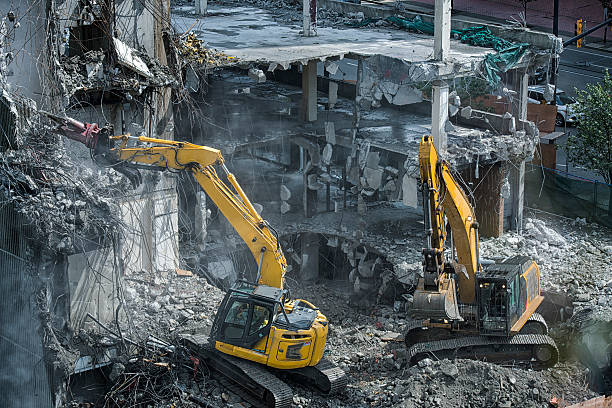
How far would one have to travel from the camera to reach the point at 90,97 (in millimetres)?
20812

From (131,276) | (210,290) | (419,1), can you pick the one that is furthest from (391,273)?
(419,1)

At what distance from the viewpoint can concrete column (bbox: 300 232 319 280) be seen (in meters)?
28.5

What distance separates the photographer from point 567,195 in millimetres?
28953

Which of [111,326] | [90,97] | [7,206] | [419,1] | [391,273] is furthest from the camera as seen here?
[419,1]

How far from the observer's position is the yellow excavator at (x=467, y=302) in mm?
18500

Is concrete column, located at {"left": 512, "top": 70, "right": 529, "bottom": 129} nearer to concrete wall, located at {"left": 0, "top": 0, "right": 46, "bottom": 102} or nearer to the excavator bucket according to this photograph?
the excavator bucket

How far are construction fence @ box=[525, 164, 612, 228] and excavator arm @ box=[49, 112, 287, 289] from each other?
13824 millimetres

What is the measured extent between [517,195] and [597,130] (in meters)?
3.74

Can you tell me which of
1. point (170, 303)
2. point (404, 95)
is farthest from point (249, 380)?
point (404, 95)

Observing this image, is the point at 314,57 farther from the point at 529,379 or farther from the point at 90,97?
the point at 529,379

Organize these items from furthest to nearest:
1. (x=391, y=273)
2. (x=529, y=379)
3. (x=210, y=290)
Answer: (x=391, y=273) → (x=210, y=290) → (x=529, y=379)

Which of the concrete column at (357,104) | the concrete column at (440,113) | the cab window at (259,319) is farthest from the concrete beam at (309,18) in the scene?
the cab window at (259,319)

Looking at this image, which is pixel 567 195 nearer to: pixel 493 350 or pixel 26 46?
pixel 493 350

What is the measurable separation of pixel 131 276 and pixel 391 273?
25.4ft
